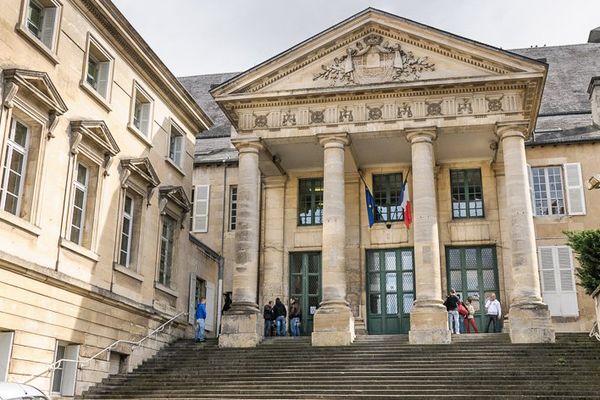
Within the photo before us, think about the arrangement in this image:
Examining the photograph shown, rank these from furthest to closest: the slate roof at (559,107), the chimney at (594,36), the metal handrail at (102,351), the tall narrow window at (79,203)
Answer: the chimney at (594,36), the slate roof at (559,107), the tall narrow window at (79,203), the metal handrail at (102,351)

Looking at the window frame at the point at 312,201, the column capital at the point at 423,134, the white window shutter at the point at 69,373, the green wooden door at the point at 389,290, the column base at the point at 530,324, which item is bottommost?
the white window shutter at the point at 69,373

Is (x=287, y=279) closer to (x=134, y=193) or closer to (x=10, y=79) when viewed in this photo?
(x=134, y=193)

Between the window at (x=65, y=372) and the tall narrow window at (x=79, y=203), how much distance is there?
2628 millimetres

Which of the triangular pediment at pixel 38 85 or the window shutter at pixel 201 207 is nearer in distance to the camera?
the triangular pediment at pixel 38 85

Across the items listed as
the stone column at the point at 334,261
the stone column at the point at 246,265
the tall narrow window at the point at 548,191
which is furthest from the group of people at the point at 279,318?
the tall narrow window at the point at 548,191

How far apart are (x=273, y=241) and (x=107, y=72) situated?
30.9ft

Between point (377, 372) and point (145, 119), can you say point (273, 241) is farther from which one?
point (377, 372)

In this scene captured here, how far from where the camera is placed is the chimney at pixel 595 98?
2558 cm

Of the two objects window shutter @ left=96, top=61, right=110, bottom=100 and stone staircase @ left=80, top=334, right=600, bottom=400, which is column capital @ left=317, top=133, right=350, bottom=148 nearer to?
stone staircase @ left=80, top=334, right=600, bottom=400

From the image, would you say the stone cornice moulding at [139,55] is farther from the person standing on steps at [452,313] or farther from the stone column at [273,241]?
the person standing on steps at [452,313]

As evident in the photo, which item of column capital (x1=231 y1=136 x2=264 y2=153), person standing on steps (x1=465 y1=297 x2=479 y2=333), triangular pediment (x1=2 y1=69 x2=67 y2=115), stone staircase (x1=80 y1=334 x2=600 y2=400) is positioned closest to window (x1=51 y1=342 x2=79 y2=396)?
stone staircase (x1=80 y1=334 x2=600 y2=400)

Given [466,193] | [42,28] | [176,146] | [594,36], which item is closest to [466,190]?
[466,193]

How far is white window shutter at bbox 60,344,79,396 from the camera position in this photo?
15961 millimetres

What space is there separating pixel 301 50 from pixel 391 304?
933 cm
